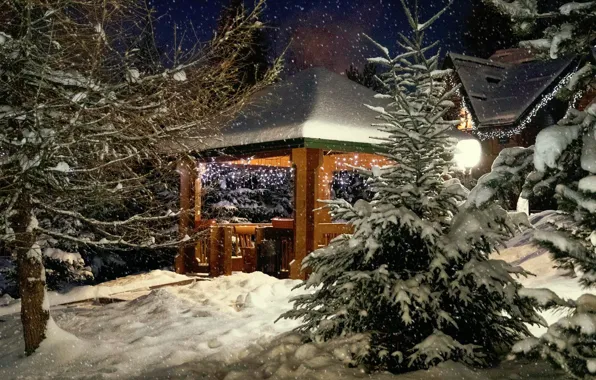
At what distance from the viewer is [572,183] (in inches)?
103

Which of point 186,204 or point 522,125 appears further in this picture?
point 522,125

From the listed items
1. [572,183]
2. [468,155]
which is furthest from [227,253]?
[572,183]

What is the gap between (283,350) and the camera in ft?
16.9

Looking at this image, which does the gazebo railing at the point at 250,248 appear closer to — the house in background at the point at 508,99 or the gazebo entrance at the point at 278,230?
the gazebo entrance at the point at 278,230

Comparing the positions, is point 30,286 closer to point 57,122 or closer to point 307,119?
point 57,122

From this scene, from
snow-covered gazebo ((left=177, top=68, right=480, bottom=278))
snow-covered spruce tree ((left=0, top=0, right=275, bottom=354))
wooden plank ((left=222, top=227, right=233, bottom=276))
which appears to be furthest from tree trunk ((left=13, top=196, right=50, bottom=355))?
wooden plank ((left=222, top=227, right=233, bottom=276))

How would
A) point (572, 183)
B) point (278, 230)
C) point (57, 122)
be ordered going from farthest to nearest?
1. point (278, 230)
2. point (57, 122)
3. point (572, 183)

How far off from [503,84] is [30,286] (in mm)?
18991

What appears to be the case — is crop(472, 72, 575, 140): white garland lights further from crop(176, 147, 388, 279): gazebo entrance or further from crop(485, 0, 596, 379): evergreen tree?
crop(485, 0, 596, 379): evergreen tree

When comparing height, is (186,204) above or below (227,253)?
above

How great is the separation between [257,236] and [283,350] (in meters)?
7.08

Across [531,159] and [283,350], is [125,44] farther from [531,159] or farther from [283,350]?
[531,159]

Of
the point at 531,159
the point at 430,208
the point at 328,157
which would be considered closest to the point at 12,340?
the point at 430,208

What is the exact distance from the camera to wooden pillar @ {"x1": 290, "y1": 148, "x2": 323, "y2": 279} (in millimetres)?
10023
